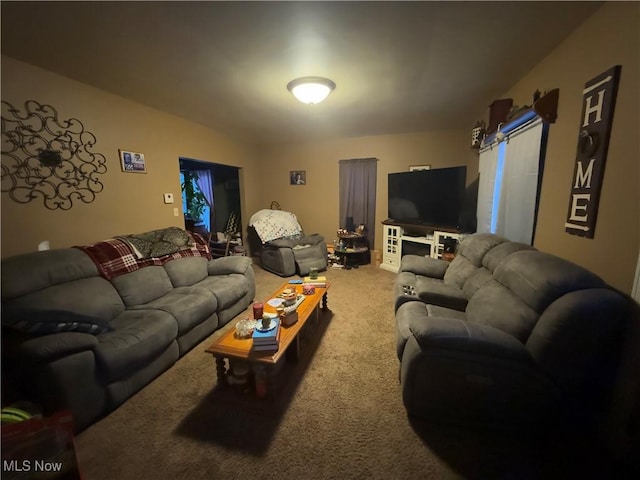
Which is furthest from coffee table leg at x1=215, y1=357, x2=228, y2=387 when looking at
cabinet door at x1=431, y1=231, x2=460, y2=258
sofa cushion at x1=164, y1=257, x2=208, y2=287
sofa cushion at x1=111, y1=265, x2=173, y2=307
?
cabinet door at x1=431, y1=231, x2=460, y2=258

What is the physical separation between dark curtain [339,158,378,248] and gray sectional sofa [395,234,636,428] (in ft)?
11.0

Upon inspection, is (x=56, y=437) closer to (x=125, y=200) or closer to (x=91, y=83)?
(x=125, y=200)

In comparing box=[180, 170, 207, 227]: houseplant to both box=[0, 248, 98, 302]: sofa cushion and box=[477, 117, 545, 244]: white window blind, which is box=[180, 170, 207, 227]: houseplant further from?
box=[477, 117, 545, 244]: white window blind

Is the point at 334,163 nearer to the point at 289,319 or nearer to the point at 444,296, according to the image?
the point at 444,296

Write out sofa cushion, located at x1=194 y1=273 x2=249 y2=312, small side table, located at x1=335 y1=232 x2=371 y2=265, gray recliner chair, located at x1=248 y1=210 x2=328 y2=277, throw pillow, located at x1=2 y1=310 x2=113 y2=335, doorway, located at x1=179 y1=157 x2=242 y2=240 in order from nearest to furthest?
throw pillow, located at x1=2 y1=310 x2=113 y2=335 < sofa cushion, located at x1=194 y1=273 x2=249 y2=312 < gray recliner chair, located at x1=248 y1=210 x2=328 y2=277 < small side table, located at x1=335 y1=232 x2=371 y2=265 < doorway, located at x1=179 y1=157 x2=242 y2=240

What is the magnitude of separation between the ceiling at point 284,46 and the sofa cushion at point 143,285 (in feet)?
5.86

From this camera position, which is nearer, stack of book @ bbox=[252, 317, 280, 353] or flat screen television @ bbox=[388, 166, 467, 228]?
stack of book @ bbox=[252, 317, 280, 353]

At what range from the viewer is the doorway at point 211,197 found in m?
5.18

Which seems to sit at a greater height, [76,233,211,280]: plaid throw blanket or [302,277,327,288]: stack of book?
[76,233,211,280]: plaid throw blanket

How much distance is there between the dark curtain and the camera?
482 cm

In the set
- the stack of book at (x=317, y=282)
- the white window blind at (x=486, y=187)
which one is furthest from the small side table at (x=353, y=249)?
the white window blind at (x=486, y=187)

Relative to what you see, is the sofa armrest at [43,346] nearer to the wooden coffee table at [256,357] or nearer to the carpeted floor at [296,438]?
the carpeted floor at [296,438]

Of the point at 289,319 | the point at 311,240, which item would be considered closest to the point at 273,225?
the point at 311,240

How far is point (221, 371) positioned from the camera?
1788 millimetres
